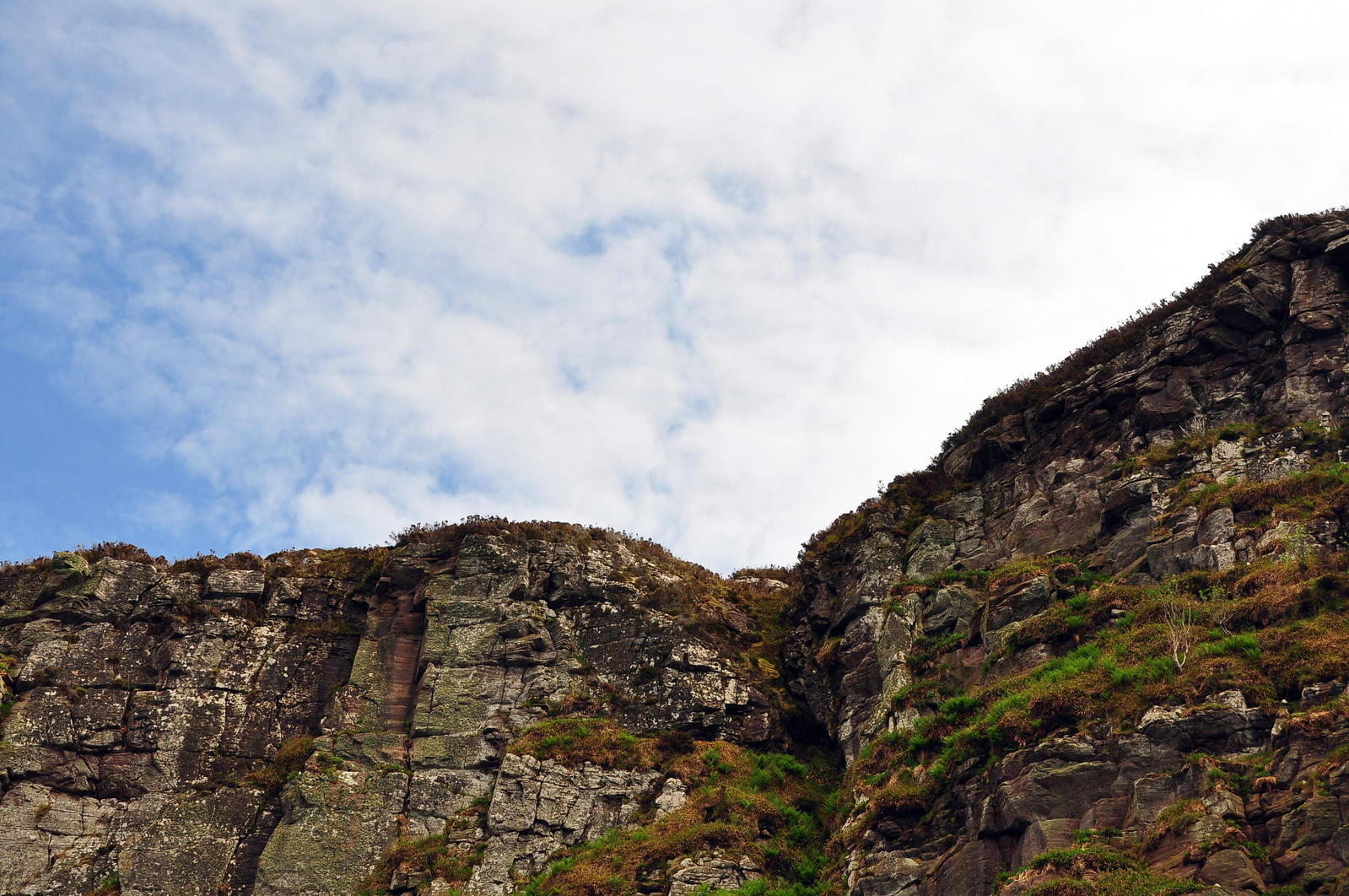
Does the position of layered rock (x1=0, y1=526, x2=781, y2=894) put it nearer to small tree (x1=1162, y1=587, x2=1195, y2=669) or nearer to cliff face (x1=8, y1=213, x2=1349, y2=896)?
cliff face (x1=8, y1=213, x2=1349, y2=896)

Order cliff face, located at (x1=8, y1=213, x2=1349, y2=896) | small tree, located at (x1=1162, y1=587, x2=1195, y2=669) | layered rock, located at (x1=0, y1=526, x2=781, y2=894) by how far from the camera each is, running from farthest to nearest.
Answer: layered rock, located at (x1=0, y1=526, x2=781, y2=894), small tree, located at (x1=1162, y1=587, x2=1195, y2=669), cliff face, located at (x1=8, y1=213, x2=1349, y2=896)

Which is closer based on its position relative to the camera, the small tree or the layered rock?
the small tree

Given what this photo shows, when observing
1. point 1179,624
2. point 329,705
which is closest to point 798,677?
point 1179,624

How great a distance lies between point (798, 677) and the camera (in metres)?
44.6

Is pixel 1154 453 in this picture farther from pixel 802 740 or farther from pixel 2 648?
pixel 2 648

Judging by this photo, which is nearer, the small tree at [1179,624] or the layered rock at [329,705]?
the small tree at [1179,624]

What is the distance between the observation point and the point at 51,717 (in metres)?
41.6

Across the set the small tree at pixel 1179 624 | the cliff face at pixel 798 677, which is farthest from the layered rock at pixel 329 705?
the small tree at pixel 1179 624

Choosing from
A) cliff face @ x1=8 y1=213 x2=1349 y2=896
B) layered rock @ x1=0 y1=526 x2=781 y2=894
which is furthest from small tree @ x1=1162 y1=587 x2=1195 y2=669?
layered rock @ x1=0 y1=526 x2=781 y2=894

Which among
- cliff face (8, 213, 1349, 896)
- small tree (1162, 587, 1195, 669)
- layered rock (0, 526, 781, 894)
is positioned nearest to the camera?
cliff face (8, 213, 1349, 896)

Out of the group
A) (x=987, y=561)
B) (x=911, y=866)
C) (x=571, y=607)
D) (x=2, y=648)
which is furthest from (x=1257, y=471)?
(x=2, y=648)

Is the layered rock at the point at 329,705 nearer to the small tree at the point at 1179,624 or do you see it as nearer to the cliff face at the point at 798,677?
the cliff face at the point at 798,677

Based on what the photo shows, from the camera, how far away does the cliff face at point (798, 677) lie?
27.8 m

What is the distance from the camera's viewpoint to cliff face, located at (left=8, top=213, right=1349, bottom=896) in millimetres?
27750
